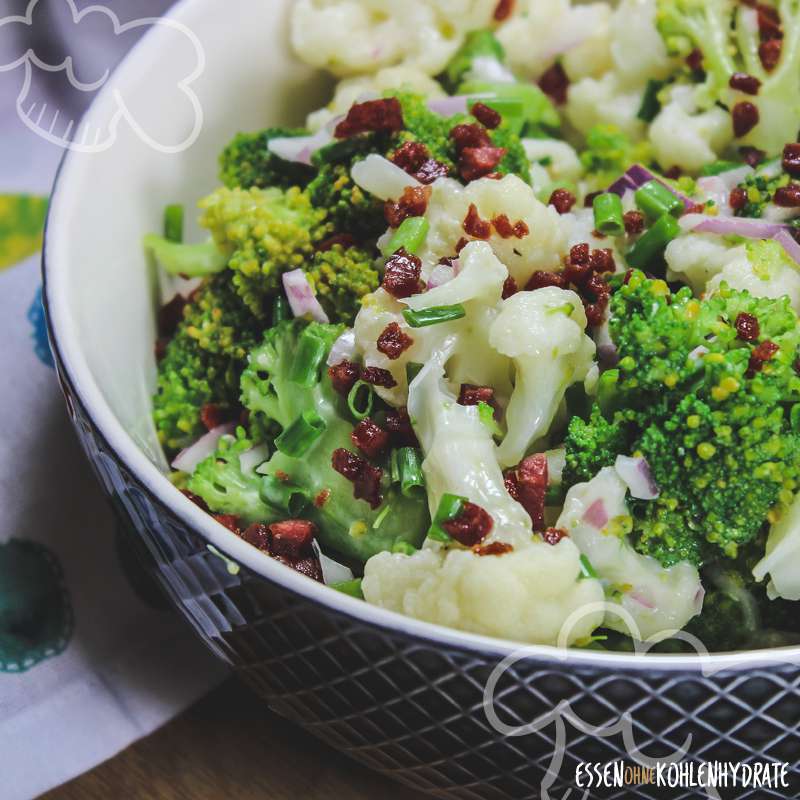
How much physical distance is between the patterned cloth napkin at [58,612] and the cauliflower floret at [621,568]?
79 centimetres

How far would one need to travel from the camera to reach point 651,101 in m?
2.13

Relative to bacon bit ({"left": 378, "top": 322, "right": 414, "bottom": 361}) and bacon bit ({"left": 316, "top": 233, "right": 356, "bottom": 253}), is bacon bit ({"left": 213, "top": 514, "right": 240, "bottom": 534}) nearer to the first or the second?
bacon bit ({"left": 378, "top": 322, "right": 414, "bottom": 361})

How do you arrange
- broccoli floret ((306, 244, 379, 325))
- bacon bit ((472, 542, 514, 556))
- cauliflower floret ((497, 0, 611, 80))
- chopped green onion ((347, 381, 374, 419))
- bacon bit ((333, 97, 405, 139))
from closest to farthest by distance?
bacon bit ((472, 542, 514, 556)) < chopped green onion ((347, 381, 374, 419)) < broccoli floret ((306, 244, 379, 325)) < bacon bit ((333, 97, 405, 139)) < cauliflower floret ((497, 0, 611, 80))

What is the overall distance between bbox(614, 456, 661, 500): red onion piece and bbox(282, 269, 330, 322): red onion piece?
1.88 ft

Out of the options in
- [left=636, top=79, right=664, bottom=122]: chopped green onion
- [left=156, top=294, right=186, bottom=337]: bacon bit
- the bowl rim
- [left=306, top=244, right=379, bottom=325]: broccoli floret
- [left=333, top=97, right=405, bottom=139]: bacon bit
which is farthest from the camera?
[left=636, top=79, right=664, bottom=122]: chopped green onion

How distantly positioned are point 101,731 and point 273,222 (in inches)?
36.6

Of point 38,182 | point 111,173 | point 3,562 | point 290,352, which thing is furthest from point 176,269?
point 38,182

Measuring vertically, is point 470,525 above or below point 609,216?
below

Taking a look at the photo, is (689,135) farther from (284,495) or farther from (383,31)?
(284,495)

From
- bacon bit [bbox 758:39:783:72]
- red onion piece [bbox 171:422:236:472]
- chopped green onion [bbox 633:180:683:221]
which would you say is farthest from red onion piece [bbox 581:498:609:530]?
bacon bit [bbox 758:39:783:72]

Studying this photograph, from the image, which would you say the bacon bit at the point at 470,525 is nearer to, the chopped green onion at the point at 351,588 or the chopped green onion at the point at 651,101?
the chopped green onion at the point at 351,588

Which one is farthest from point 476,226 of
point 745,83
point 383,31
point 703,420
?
point 383,31

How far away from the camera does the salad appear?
54.4 inches

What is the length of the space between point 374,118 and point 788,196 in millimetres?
716
